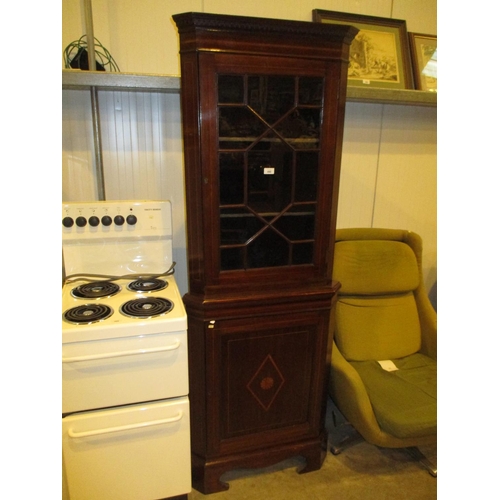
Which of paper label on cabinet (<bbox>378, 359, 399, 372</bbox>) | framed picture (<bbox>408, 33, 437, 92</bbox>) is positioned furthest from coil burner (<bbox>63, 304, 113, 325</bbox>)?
framed picture (<bbox>408, 33, 437, 92</bbox>)

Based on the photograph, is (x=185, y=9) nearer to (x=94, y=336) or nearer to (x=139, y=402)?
(x=94, y=336)

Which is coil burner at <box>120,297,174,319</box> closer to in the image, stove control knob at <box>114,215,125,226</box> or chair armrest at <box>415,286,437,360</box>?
stove control knob at <box>114,215,125,226</box>

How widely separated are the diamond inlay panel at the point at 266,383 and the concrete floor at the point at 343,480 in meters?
0.39

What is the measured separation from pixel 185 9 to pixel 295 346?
1.74 meters

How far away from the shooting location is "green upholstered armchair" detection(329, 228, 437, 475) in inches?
75.6

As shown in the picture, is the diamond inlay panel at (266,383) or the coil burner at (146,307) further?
the diamond inlay panel at (266,383)

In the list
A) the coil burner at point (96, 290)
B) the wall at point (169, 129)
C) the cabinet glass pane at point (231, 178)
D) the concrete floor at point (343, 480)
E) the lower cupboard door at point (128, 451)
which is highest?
the wall at point (169, 129)

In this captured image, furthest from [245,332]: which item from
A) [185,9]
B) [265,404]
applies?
[185,9]

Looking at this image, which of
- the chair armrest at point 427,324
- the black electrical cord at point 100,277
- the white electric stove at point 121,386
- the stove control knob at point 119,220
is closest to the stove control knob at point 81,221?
the white electric stove at point 121,386

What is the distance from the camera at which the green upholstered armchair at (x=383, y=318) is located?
192 cm

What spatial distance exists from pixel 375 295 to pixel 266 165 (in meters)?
1.10

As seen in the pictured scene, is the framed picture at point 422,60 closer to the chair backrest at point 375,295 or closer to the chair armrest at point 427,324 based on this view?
the chair backrest at point 375,295

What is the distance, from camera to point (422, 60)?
2.18 m

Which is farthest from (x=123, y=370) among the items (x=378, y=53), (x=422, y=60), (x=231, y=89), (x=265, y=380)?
(x=422, y=60)
